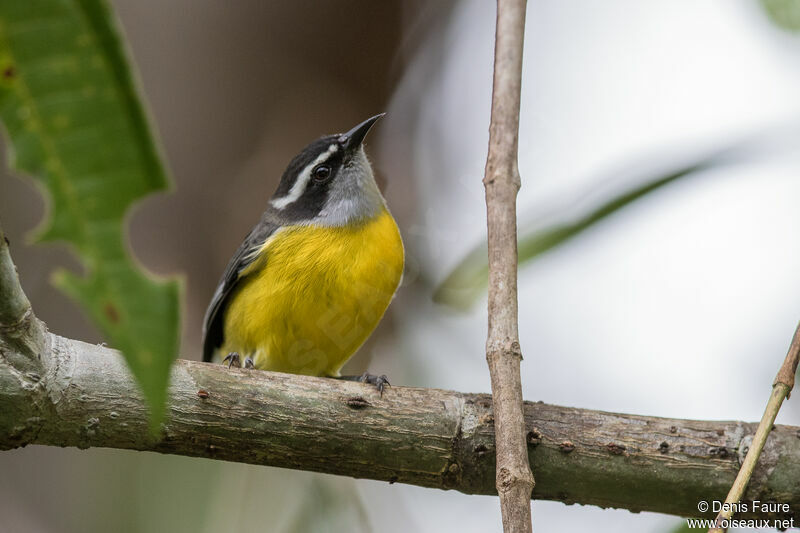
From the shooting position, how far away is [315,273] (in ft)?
14.0

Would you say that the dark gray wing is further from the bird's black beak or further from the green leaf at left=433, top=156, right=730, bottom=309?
the green leaf at left=433, top=156, right=730, bottom=309

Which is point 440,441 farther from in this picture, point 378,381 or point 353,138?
point 353,138

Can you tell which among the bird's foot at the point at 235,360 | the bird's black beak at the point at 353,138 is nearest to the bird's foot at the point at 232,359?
the bird's foot at the point at 235,360

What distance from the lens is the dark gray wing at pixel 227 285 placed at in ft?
15.5

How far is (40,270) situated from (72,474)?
1.73m

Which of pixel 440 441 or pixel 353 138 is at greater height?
pixel 353 138

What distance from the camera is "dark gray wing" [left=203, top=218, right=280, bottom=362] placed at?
4.71 m

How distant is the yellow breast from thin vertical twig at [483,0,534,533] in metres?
2.07

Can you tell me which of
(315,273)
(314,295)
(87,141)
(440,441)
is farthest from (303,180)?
(87,141)

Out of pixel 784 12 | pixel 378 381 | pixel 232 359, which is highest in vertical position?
pixel 784 12

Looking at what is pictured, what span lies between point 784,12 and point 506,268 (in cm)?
138

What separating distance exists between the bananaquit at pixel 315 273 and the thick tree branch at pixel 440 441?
1.44 meters

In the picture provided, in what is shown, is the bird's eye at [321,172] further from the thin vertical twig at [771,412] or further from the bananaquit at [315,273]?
the thin vertical twig at [771,412]

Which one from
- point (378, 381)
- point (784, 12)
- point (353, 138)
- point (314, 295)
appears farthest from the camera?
point (353, 138)
